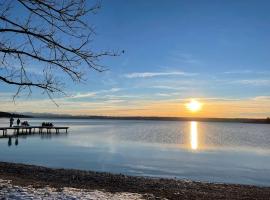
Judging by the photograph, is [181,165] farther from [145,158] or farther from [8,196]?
[8,196]

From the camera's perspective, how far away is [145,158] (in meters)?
33.8

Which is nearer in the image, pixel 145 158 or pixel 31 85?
pixel 31 85

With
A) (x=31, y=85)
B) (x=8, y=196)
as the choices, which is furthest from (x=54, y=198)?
(x=31, y=85)

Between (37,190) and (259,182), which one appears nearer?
(37,190)

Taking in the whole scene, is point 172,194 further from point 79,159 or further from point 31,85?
point 79,159

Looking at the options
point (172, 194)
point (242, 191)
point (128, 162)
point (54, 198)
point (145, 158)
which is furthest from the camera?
point (145, 158)

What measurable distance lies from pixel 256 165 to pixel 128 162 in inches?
370

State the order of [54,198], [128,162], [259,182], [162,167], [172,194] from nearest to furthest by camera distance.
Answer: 1. [54,198]
2. [172,194]
3. [259,182]
4. [162,167]
5. [128,162]

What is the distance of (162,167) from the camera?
93.4 ft

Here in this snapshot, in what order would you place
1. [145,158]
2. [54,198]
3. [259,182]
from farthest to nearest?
[145,158] < [259,182] < [54,198]

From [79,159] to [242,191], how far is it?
16.5m

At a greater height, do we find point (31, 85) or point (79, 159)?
point (31, 85)

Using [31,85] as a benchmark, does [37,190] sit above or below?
below

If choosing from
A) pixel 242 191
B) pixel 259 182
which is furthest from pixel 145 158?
pixel 242 191
